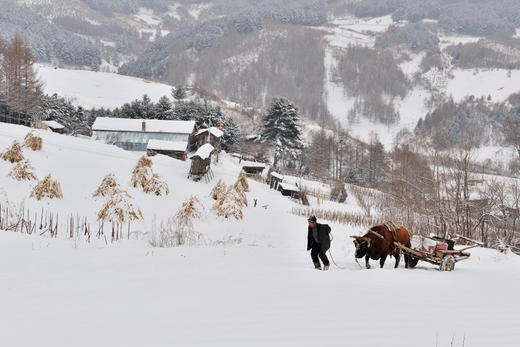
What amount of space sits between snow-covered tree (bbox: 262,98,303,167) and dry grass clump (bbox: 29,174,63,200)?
4405 centimetres

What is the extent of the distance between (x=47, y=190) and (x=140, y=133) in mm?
36014

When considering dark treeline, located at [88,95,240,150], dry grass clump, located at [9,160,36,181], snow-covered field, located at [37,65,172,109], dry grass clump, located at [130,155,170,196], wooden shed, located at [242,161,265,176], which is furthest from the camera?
snow-covered field, located at [37,65,172,109]

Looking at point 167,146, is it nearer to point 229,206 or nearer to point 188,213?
point 229,206

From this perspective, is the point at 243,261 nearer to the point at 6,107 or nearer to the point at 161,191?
the point at 161,191

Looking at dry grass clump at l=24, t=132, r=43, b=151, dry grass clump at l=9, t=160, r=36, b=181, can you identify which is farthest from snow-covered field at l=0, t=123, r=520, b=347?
dry grass clump at l=24, t=132, r=43, b=151

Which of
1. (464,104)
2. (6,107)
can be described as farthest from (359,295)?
(464,104)

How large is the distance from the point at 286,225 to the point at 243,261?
854 cm

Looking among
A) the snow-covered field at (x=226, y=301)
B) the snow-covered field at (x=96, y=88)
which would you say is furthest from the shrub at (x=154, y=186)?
the snow-covered field at (x=96, y=88)

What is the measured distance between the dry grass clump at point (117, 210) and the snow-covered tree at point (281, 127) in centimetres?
4429

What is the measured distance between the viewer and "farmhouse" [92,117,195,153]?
4675cm

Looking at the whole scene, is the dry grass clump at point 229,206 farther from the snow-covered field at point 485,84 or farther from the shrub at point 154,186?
the snow-covered field at point 485,84

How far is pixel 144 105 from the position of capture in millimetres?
59594

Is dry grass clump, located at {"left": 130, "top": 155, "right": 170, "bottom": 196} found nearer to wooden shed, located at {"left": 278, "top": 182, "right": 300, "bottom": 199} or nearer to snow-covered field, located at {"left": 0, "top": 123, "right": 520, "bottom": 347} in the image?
snow-covered field, located at {"left": 0, "top": 123, "right": 520, "bottom": 347}

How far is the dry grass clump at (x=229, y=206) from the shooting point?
14.7 m
